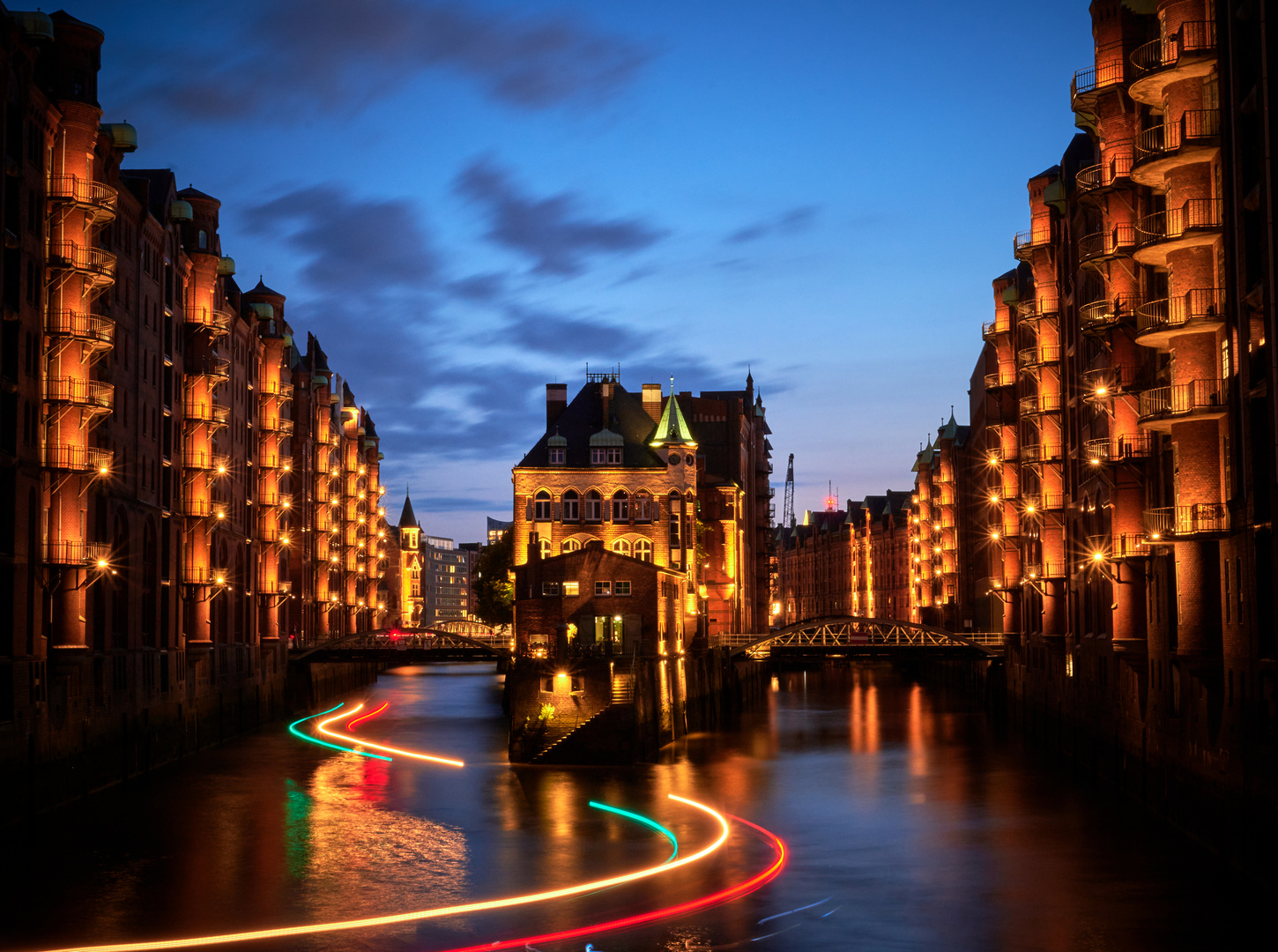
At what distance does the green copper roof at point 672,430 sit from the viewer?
106 meters

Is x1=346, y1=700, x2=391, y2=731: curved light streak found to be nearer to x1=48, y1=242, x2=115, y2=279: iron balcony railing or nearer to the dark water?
the dark water

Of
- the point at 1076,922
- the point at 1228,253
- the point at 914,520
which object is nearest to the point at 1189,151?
the point at 1228,253

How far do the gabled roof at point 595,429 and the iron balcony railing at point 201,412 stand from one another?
87.7 ft

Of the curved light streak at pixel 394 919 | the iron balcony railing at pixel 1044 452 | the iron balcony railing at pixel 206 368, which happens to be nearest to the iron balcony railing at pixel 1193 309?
the curved light streak at pixel 394 919

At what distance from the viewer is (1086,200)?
2211 inches

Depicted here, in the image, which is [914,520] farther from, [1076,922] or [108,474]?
[1076,922]

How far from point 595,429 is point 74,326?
5434 centimetres

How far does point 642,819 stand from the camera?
179 feet

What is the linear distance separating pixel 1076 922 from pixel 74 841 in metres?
31.8

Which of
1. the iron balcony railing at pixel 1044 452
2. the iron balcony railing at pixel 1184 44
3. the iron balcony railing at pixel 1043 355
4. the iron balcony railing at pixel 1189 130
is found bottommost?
the iron balcony railing at pixel 1044 452

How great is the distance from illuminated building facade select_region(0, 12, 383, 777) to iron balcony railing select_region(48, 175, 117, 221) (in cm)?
10

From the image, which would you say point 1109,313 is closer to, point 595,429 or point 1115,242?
point 1115,242

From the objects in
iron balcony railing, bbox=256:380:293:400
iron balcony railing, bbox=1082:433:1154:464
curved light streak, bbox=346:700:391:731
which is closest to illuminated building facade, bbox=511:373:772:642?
curved light streak, bbox=346:700:391:731

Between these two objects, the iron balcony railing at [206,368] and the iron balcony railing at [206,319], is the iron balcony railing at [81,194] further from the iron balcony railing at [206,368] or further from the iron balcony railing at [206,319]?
the iron balcony railing at [206,368]
